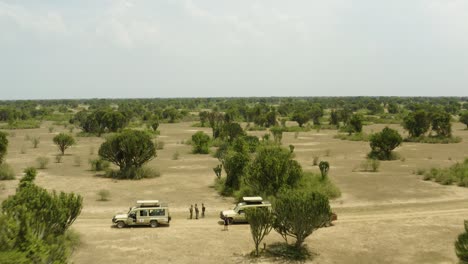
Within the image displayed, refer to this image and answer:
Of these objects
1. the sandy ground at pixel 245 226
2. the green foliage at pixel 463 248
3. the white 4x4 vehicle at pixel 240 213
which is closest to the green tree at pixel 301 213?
the sandy ground at pixel 245 226

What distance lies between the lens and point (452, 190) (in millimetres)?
38938

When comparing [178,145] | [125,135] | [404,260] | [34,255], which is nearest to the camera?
[34,255]

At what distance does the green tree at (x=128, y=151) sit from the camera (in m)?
45.2

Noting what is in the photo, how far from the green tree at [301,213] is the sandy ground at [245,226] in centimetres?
183

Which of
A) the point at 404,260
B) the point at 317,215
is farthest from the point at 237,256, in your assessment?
the point at 404,260

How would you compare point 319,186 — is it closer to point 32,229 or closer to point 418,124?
point 32,229

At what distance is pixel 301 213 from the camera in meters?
22.3

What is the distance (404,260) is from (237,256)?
912 centimetres

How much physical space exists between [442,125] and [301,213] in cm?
6825

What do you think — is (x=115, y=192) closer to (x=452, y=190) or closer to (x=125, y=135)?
(x=125, y=135)

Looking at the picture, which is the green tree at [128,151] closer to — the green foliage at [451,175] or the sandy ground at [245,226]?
the sandy ground at [245,226]

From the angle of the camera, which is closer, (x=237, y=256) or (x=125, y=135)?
(x=237, y=256)

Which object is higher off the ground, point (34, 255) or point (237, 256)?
point (34, 255)

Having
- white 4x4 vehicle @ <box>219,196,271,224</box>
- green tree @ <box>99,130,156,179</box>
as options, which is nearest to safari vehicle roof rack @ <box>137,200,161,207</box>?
white 4x4 vehicle @ <box>219,196,271,224</box>
